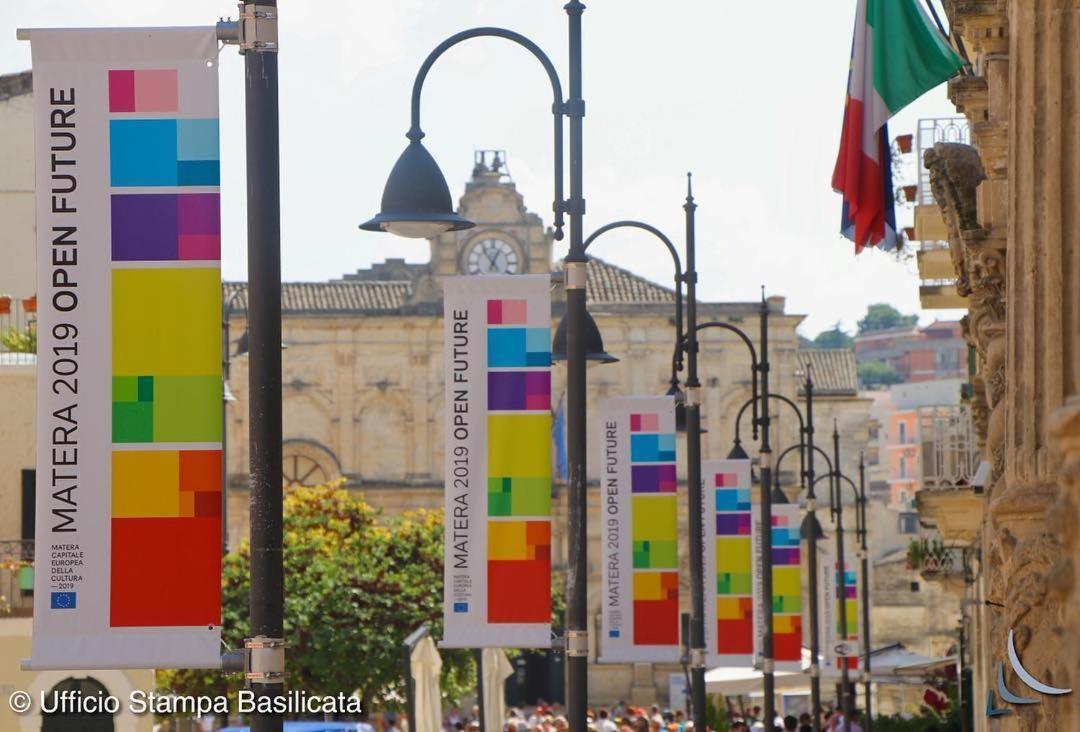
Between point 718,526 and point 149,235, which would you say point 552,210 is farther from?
point 718,526

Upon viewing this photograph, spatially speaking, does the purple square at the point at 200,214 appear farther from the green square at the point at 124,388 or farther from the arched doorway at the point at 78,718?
the arched doorway at the point at 78,718

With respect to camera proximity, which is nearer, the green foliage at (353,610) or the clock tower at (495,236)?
the green foliage at (353,610)

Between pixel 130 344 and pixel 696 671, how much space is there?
1323 cm

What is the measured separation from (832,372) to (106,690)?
213 ft

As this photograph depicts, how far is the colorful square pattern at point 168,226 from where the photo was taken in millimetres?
8914

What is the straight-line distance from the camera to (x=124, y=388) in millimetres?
8898

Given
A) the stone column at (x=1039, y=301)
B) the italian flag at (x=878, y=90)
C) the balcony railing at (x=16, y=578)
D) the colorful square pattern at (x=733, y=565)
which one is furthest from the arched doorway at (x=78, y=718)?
the stone column at (x=1039, y=301)

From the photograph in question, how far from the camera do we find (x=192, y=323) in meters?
8.92

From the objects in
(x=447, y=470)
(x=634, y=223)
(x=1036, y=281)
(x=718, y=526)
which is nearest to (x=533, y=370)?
(x=447, y=470)

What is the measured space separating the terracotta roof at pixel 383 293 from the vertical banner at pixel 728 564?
53580 millimetres

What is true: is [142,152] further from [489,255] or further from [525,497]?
A: [489,255]

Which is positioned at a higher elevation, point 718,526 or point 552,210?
point 552,210

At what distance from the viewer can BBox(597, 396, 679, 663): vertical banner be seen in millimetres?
20031

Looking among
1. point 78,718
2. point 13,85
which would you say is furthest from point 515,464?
point 13,85
